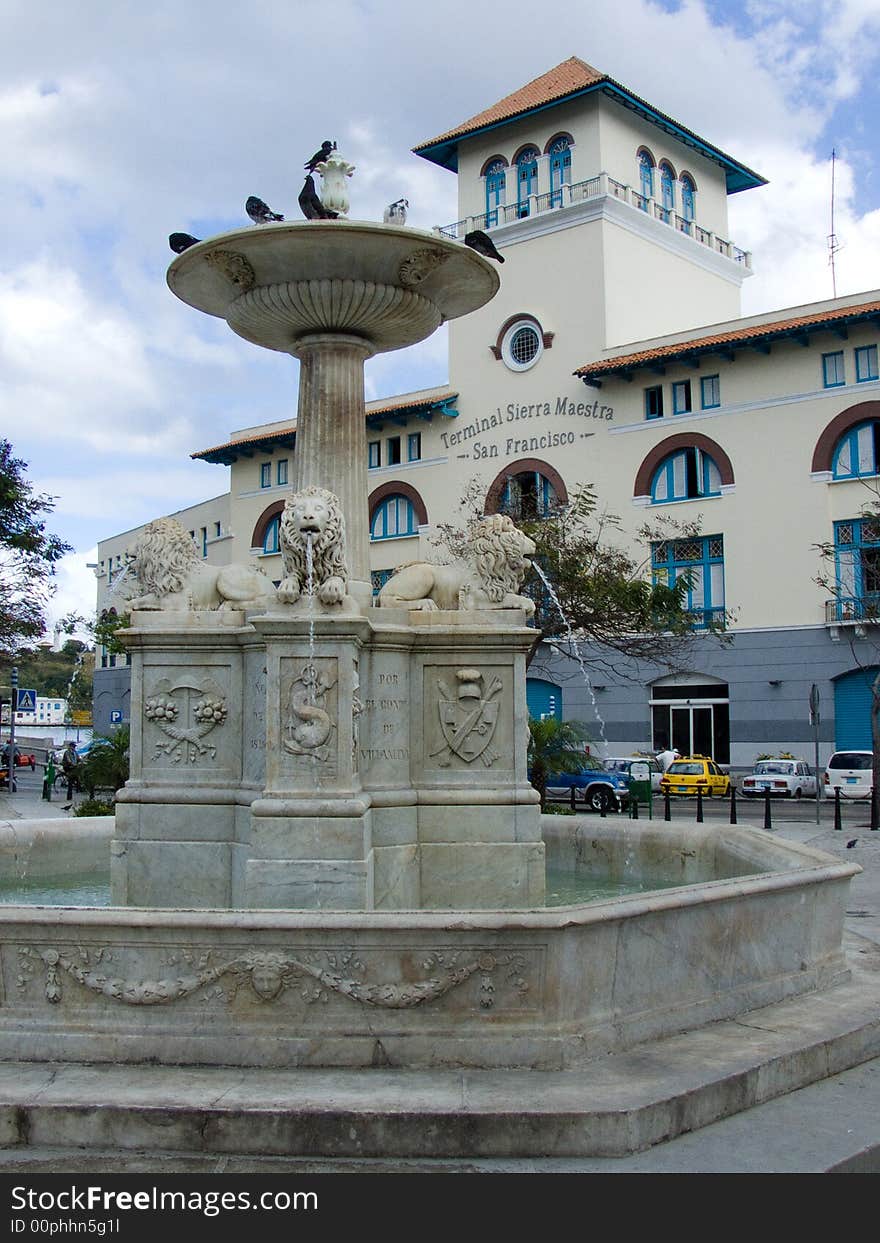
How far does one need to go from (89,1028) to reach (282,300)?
5.74 m

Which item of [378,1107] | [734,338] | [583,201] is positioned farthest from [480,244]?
[583,201]

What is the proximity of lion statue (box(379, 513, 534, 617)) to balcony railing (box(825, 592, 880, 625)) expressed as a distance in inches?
974

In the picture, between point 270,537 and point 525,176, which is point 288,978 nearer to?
point 525,176

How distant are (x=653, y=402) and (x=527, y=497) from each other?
538 centimetres

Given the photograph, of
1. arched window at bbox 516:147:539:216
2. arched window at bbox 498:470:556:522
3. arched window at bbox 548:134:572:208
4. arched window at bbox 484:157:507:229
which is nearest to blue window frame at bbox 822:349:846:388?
arched window at bbox 498:470:556:522

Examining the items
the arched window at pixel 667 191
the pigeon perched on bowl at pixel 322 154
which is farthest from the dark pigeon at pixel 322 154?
the arched window at pixel 667 191

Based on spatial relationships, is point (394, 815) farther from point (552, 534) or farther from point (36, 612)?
point (36, 612)

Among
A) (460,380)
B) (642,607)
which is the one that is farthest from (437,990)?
(460,380)

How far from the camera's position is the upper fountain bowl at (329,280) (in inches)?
351

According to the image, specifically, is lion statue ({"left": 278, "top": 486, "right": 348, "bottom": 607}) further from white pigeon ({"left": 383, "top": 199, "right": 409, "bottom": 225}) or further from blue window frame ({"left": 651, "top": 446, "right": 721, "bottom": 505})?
blue window frame ({"left": 651, "top": 446, "right": 721, "bottom": 505})

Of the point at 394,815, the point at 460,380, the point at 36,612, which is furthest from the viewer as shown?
the point at 460,380

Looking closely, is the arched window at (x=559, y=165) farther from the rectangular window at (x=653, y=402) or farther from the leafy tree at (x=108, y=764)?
the leafy tree at (x=108, y=764)

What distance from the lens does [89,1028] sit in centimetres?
580

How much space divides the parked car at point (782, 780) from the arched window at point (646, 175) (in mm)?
21139
